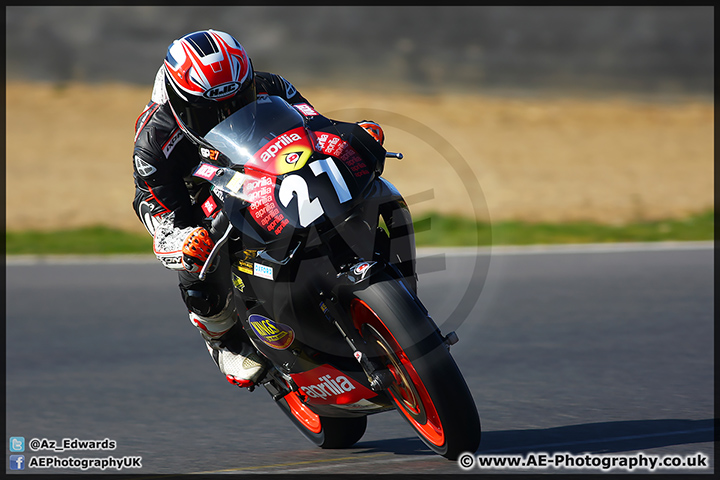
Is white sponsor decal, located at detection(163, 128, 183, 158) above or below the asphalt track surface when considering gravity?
above

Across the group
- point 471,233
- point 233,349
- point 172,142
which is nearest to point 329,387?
point 233,349

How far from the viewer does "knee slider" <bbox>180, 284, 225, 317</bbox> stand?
14.0 feet

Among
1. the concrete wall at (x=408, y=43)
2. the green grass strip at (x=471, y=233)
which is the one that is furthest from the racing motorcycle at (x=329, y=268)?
the concrete wall at (x=408, y=43)

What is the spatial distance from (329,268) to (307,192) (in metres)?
0.30

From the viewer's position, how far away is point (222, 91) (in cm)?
382

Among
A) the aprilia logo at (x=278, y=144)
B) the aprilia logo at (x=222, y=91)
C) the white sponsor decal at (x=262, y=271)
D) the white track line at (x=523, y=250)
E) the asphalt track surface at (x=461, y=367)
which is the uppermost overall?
the aprilia logo at (x=222, y=91)

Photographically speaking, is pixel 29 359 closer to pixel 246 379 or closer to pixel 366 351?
pixel 246 379

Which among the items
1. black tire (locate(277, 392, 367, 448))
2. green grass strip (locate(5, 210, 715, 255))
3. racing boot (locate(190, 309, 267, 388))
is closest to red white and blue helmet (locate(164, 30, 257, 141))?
racing boot (locate(190, 309, 267, 388))

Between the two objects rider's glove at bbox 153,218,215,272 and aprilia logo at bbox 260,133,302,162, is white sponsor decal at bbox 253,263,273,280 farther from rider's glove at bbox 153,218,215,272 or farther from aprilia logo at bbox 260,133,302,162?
aprilia logo at bbox 260,133,302,162

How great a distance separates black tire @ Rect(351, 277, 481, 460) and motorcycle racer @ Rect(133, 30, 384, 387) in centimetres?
70

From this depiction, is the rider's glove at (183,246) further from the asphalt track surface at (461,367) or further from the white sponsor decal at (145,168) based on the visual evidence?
the asphalt track surface at (461,367)

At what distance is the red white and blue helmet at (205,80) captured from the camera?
3801mm

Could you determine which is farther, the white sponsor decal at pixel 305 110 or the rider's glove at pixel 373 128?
the white sponsor decal at pixel 305 110

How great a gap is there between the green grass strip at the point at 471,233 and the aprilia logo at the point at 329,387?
7.07m
